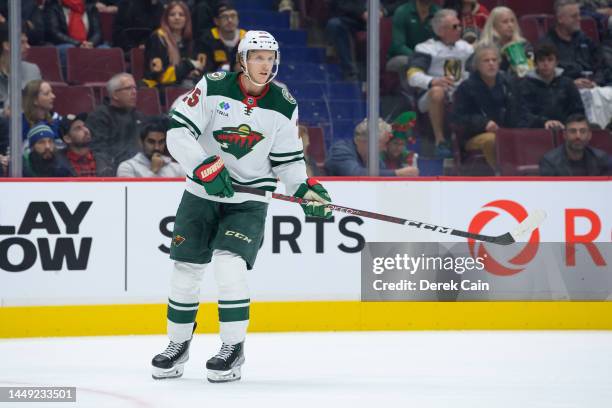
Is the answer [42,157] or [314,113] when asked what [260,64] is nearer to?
[314,113]

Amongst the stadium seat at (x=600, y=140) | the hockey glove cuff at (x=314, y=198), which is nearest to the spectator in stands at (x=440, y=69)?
the stadium seat at (x=600, y=140)

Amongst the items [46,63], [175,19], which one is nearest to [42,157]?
[46,63]

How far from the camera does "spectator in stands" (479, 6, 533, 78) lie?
20.2 ft

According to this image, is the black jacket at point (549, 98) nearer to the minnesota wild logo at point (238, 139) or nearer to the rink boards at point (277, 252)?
the rink boards at point (277, 252)

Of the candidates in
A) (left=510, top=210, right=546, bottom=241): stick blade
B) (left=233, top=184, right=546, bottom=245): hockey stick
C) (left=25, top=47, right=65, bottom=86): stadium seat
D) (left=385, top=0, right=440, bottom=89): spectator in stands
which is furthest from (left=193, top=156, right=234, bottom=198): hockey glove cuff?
(left=385, top=0, right=440, bottom=89): spectator in stands

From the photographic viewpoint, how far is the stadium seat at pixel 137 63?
5770 mm

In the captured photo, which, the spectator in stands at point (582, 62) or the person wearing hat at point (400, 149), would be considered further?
the spectator in stands at point (582, 62)

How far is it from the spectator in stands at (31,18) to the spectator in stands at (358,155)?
5.16ft

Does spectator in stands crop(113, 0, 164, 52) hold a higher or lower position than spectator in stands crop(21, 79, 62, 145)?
higher

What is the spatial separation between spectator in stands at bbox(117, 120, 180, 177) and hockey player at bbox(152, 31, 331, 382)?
131 centimetres

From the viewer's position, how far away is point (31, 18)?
5.68 meters

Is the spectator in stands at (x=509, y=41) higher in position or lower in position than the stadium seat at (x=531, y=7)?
lower

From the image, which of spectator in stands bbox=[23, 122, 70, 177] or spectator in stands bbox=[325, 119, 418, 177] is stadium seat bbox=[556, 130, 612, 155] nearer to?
spectator in stands bbox=[325, 119, 418, 177]

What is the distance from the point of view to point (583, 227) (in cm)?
599
